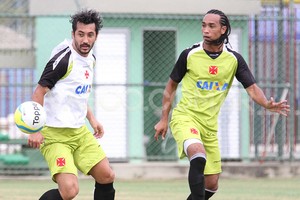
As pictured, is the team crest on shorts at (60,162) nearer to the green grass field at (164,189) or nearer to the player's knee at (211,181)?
the player's knee at (211,181)

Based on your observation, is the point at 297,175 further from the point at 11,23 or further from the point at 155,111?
the point at 11,23

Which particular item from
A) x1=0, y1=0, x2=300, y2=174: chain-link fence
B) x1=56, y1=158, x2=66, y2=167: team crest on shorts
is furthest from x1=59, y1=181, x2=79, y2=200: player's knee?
x1=0, y1=0, x2=300, y2=174: chain-link fence

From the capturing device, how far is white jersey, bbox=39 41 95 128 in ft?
26.4

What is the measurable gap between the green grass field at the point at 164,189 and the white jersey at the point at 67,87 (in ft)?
12.2

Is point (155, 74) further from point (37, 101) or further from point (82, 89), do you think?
point (37, 101)

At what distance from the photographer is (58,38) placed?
16719mm

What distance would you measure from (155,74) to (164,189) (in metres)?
4.15

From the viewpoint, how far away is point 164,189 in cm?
1365

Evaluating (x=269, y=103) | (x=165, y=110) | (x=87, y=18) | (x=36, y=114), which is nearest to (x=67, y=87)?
(x=36, y=114)

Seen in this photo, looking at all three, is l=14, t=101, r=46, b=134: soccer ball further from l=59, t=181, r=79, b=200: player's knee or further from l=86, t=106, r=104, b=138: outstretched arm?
l=86, t=106, r=104, b=138: outstretched arm

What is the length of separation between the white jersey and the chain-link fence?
26.1 ft

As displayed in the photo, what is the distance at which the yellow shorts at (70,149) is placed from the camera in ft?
26.3

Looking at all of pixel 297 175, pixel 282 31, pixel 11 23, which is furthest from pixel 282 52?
pixel 11 23

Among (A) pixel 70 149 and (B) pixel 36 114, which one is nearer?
(B) pixel 36 114
